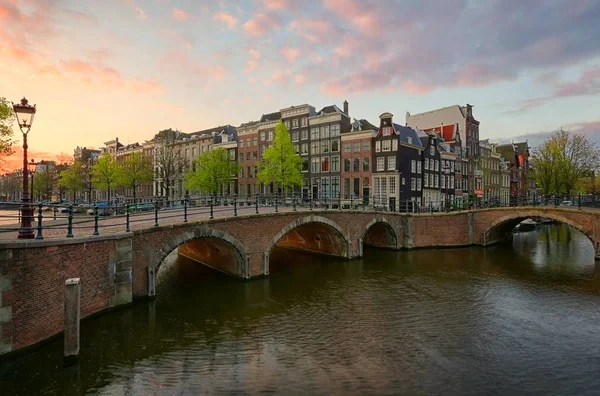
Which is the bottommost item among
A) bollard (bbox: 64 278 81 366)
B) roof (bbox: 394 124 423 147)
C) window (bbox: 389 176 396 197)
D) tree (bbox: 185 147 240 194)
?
bollard (bbox: 64 278 81 366)

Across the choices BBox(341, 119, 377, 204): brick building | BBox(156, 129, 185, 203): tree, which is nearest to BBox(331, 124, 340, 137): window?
BBox(341, 119, 377, 204): brick building

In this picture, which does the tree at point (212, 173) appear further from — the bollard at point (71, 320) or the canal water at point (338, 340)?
the bollard at point (71, 320)

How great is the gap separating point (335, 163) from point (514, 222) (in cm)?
2069

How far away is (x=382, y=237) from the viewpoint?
31.3 metres

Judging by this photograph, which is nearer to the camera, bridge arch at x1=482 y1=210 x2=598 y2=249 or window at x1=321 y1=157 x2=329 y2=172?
bridge arch at x1=482 y1=210 x2=598 y2=249

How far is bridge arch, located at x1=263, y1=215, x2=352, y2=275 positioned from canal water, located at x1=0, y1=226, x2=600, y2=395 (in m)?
3.93

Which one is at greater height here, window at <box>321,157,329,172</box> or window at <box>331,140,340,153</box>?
window at <box>331,140,340,153</box>

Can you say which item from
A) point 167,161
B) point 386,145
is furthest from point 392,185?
point 167,161

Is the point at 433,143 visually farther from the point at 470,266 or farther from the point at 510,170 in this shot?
the point at 510,170

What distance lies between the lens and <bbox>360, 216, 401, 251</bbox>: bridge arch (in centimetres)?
2948

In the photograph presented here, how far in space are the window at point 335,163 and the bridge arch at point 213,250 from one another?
24513mm

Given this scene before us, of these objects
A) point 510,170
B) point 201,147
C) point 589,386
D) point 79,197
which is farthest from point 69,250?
point 79,197

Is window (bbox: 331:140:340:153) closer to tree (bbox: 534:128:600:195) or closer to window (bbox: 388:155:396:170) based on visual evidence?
window (bbox: 388:155:396:170)

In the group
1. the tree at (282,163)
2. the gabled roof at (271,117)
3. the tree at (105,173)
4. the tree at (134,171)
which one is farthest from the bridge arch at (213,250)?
the tree at (105,173)
